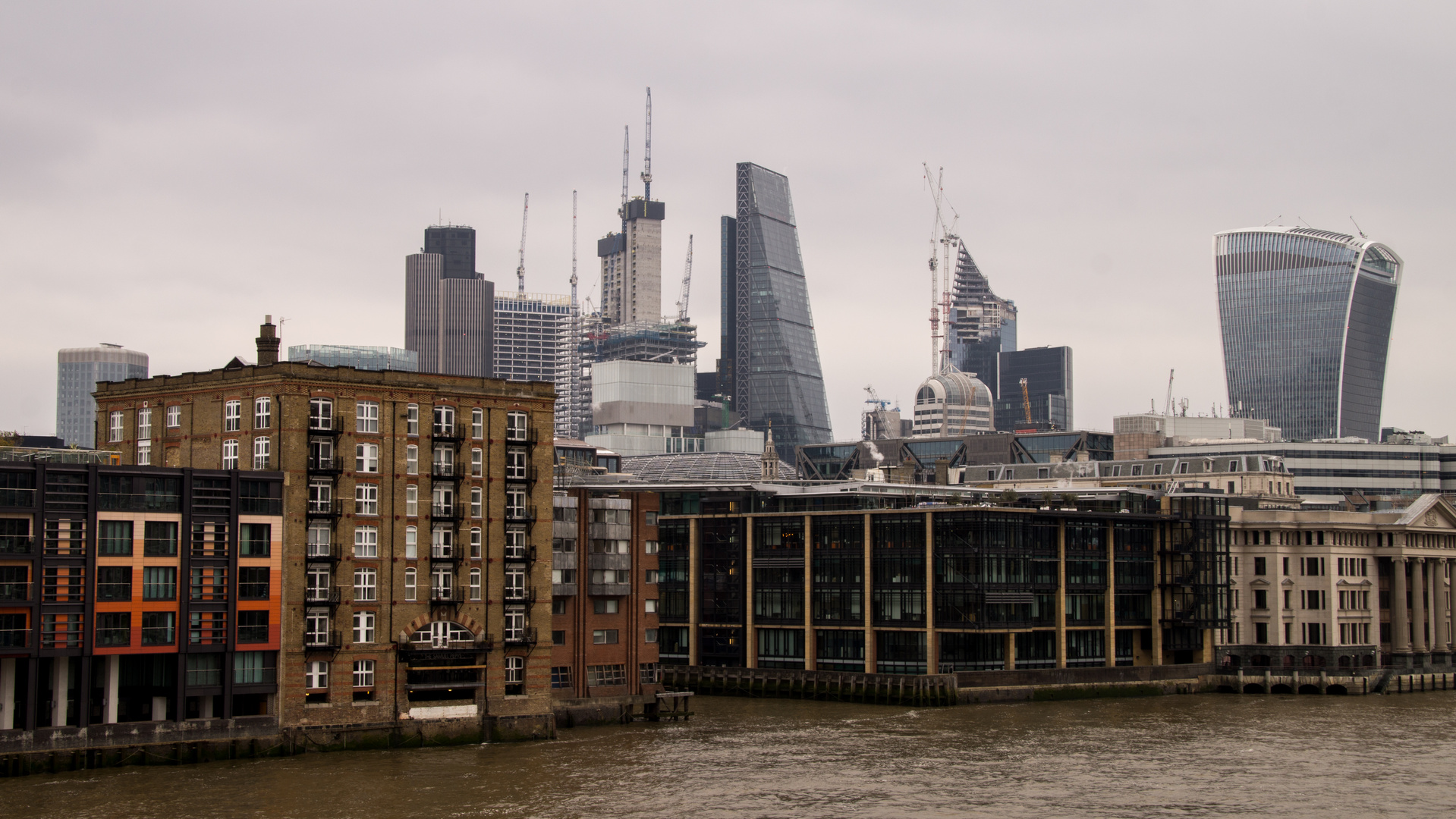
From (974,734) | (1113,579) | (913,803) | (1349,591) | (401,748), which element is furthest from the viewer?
(1349,591)

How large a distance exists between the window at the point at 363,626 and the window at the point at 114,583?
1552cm

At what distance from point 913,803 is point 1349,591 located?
4100 inches

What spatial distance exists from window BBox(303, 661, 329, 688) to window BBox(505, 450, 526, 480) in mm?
19030

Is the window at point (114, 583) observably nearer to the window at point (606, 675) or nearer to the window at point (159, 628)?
the window at point (159, 628)

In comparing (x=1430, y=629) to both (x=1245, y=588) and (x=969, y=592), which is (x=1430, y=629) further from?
(x=969, y=592)

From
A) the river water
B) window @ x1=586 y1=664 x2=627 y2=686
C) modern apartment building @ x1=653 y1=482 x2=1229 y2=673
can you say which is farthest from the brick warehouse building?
modern apartment building @ x1=653 y1=482 x2=1229 y2=673

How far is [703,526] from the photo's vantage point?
181 meters

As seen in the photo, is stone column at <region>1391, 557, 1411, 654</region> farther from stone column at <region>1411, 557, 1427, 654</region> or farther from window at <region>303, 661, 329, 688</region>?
window at <region>303, 661, 329, 688</region>

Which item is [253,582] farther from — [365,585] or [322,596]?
[365,585]

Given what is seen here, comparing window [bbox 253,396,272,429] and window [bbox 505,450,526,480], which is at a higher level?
window [bbox 253,396,272,429]

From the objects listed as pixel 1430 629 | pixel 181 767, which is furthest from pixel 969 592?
pixel 181 767

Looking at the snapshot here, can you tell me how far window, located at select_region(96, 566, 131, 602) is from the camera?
106125 mm

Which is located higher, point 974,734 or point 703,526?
point 703,526

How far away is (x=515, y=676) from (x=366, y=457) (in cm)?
1874
